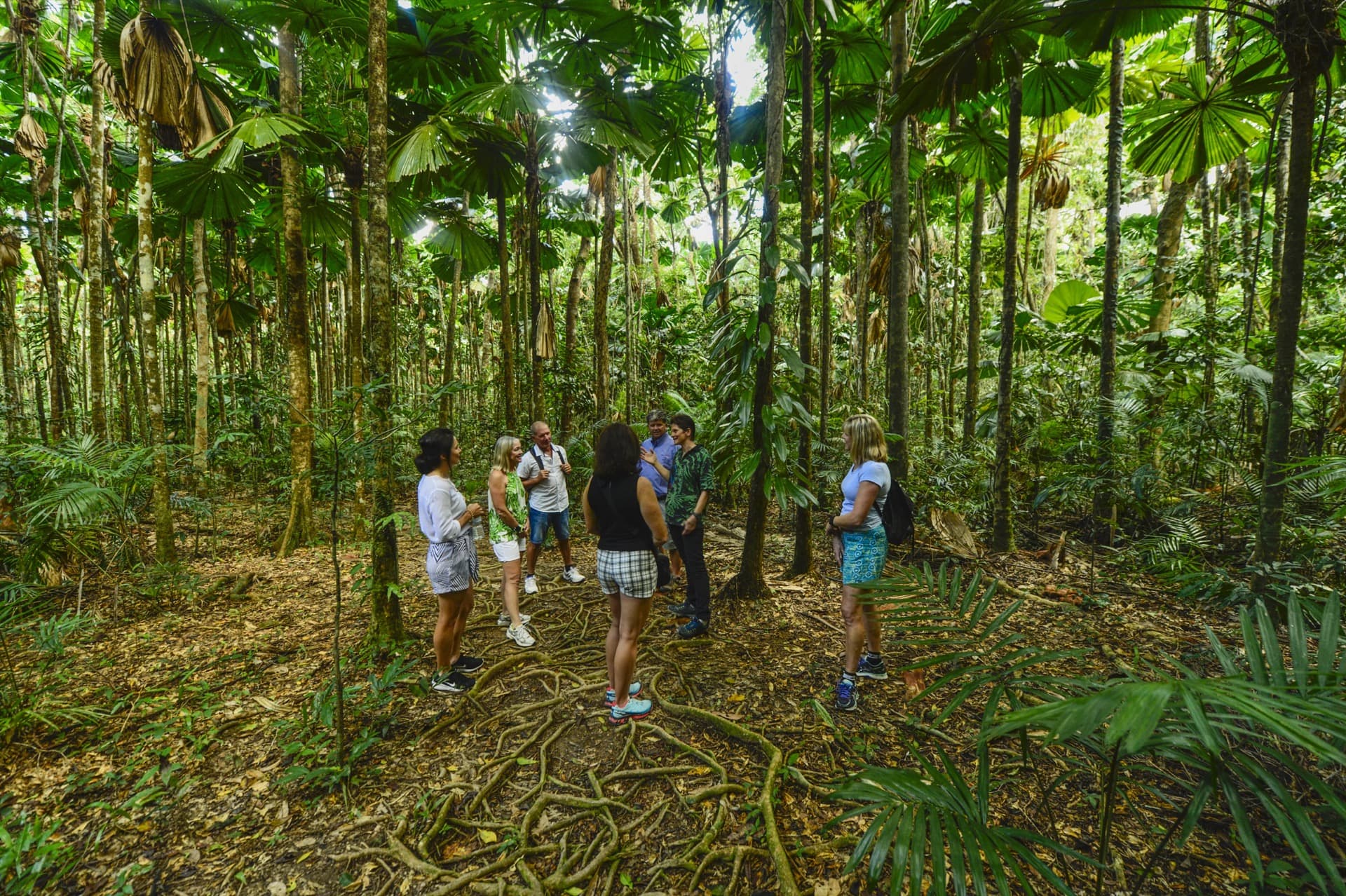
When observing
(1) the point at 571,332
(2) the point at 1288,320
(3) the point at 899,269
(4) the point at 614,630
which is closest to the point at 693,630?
(4) the point at 614,630

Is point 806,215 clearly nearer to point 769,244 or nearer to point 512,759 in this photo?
point 769,244

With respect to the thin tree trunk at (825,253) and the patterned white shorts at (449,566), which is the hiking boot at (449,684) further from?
the thin tree trunk at (825,253)

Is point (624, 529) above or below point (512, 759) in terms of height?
above

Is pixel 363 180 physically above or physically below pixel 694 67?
below

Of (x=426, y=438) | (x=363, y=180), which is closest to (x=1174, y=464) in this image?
(x=426, y=438)

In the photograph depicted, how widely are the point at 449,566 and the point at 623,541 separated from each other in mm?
1254

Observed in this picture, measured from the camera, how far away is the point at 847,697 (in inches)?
Answer: 140

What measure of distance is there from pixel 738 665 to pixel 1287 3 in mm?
4818

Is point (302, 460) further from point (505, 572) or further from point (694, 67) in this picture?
point (694, 67)

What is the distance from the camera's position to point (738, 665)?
417cm

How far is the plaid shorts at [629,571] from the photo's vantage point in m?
3.21

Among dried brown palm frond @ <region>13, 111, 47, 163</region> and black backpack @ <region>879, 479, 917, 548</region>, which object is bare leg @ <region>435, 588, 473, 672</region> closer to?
black backpack @ <region>879, 479, 917, 548</region>

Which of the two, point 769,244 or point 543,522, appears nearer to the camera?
point 769,244

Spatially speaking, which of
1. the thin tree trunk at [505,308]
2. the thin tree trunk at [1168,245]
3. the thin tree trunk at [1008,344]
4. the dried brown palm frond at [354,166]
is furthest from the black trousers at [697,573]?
the thin tree trunk at [1168,245]
